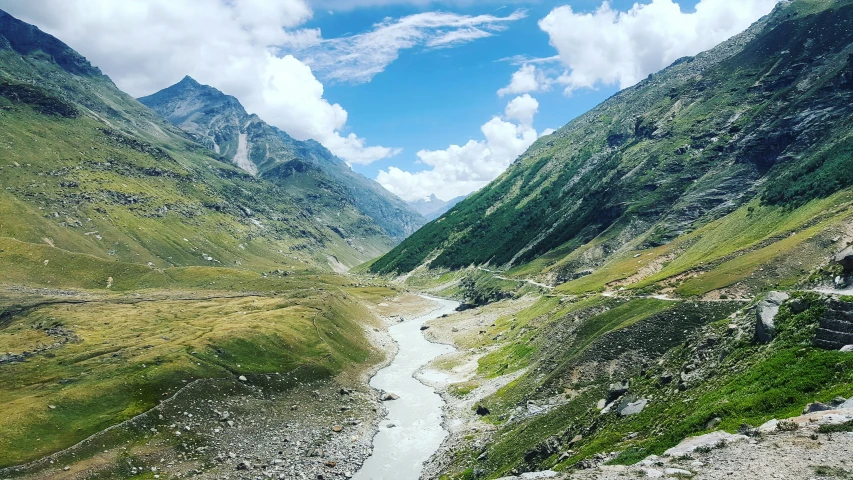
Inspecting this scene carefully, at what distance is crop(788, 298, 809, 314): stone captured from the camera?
142ft

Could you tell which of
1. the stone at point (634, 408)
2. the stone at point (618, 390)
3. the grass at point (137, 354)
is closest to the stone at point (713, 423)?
the stone at point (634, 408)

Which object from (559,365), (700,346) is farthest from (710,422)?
(559,365)

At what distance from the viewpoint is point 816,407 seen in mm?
31344

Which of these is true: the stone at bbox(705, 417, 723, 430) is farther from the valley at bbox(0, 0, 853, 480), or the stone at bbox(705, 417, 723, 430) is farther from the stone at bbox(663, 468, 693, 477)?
the stone at bbox(663, 468, 693, 477)

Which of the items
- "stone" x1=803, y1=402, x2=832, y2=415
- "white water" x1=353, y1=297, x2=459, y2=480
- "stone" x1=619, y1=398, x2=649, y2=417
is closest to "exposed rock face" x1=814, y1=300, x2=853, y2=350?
"stone" x1=803, y1=402, x2=832, y2=415

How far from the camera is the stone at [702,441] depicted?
31.7m

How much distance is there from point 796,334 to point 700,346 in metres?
12.1

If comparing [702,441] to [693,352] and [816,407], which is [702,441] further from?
[693,352]

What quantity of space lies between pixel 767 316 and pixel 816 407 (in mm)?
16689

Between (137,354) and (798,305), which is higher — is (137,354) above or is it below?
below

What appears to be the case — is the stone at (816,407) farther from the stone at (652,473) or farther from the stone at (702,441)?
the stone at (652,473)

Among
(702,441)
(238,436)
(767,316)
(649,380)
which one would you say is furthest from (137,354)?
(767,316)

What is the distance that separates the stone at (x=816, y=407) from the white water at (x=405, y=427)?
156 feet

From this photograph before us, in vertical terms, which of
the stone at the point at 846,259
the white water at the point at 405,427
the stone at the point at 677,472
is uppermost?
the stone at the point at 846,259
